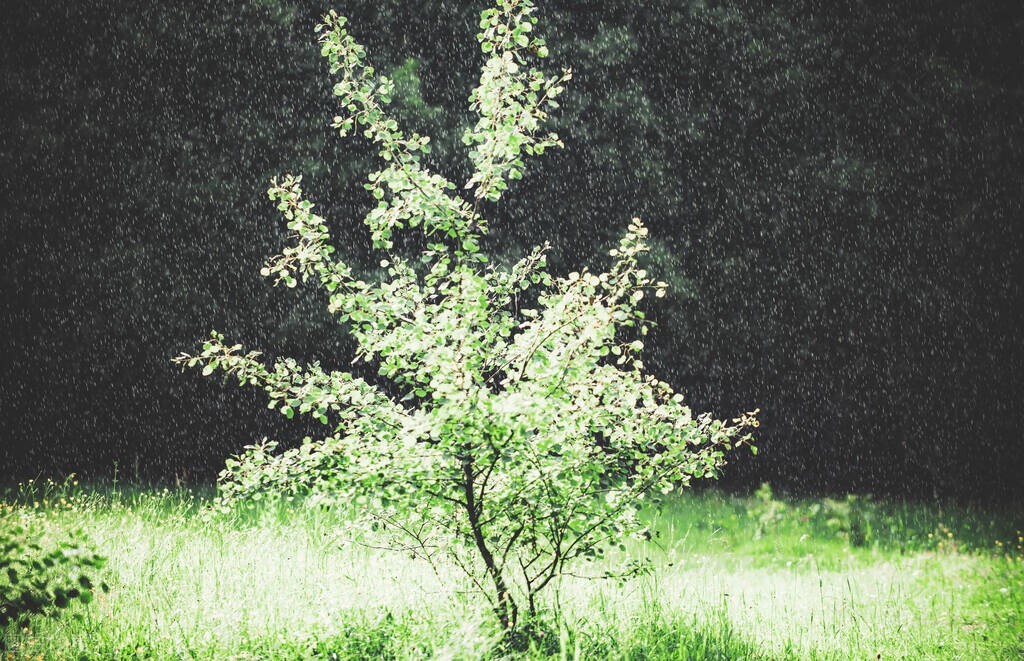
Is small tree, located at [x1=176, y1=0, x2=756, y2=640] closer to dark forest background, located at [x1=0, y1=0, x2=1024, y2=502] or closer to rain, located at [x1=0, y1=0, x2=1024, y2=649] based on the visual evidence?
rain, located at [x1=0, y1=0, x2=1024, y2=649]

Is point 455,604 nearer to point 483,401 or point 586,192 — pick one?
point 483,401

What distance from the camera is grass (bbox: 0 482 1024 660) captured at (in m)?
3.87

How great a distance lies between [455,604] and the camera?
158 inches

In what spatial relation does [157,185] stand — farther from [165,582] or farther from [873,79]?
[873,79]

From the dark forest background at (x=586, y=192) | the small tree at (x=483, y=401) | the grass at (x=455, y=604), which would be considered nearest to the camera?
the small tree at (x=483, y=401)

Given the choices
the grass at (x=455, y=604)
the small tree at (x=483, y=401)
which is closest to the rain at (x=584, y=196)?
the grass at (x=455, y=604)

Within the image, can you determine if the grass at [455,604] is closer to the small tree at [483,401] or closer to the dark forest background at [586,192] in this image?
the small tree at [483,401]

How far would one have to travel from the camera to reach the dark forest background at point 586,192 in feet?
31.2

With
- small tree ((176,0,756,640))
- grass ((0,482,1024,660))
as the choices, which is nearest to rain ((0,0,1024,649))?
grass ((0,482,1024,660))

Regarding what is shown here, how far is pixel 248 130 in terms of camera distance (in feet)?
31.4

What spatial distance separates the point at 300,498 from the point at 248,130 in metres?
4.67

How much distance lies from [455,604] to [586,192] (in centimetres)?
704

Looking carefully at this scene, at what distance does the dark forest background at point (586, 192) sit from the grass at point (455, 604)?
127 inches

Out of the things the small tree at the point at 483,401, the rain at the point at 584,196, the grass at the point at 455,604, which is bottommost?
the grass at the point at 455,604
